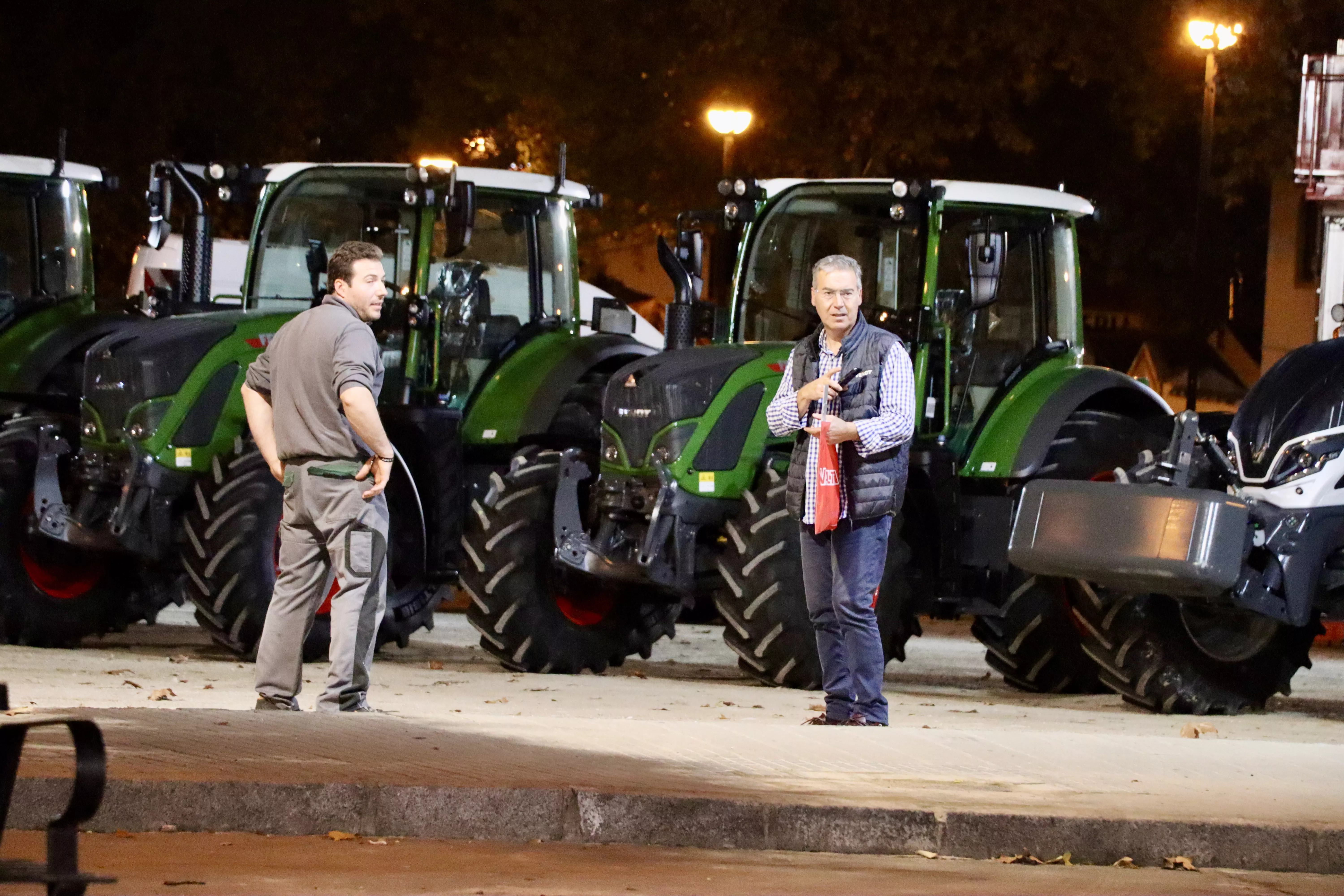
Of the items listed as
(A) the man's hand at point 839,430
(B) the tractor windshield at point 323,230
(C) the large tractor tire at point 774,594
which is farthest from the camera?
(B) the tractor windshield at point 323,230

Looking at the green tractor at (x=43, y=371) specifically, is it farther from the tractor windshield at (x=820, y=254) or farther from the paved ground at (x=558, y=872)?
the paved ground at (x=558, y=872)

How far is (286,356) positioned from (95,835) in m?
3.07

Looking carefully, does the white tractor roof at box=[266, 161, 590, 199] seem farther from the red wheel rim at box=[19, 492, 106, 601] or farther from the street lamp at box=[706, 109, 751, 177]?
the street lamp at box=[706, 109, 751, 177]

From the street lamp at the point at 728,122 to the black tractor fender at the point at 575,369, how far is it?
34.1 ft

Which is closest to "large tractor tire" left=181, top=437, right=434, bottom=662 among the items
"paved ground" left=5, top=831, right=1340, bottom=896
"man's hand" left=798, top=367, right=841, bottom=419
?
"man's hand" left=798, top=367, right=841, bottom=419

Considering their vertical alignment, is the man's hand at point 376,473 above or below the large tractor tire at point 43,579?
above

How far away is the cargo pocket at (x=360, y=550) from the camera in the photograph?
34.4ft

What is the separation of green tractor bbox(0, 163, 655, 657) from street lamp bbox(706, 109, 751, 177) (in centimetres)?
995

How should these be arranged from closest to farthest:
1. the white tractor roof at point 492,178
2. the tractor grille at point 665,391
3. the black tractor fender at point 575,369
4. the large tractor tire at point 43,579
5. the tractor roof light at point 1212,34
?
the tractor grille at point 665,391
the large tractor tire at point 43,579
the black tractor fender at point 575,369
the white tractor roof at point 492,178
the tractor roof light at point 1212,34

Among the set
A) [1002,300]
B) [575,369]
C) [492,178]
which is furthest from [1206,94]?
[575,369]

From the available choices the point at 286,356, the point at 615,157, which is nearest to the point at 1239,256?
the point at 615,157

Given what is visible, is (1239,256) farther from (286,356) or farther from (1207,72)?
(286,356)

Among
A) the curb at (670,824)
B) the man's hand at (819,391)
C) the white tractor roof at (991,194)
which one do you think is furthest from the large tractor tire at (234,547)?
the curb at (670,824)

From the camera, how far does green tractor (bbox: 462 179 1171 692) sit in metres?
13.3
